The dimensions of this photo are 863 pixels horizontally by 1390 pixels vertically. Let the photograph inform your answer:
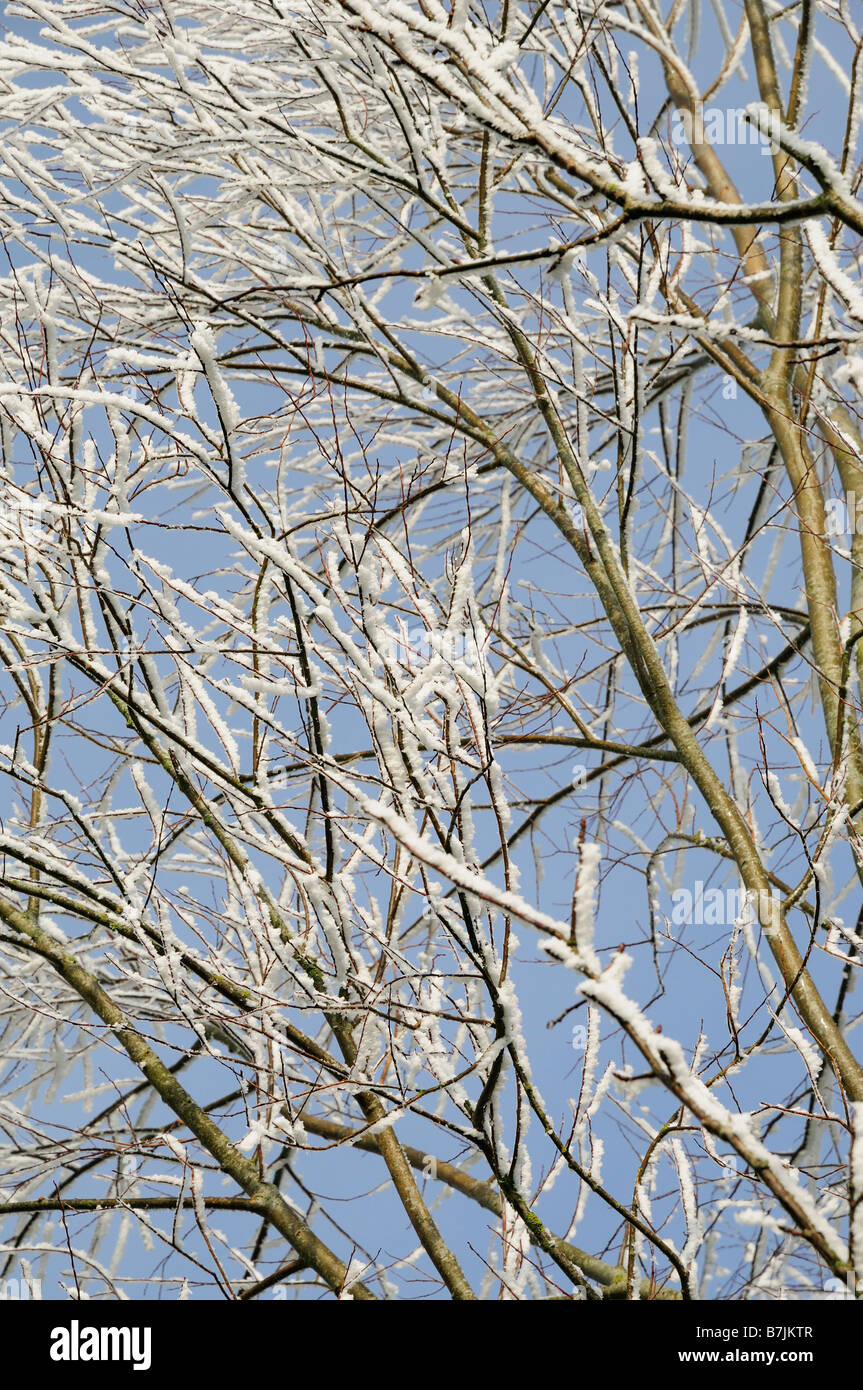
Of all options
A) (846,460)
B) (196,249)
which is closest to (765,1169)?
(846,460)

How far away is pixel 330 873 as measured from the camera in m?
2.68

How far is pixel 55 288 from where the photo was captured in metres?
4.21

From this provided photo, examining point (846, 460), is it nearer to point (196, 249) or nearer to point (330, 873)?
point (196, 249)

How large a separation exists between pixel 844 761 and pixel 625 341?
1.29 metres

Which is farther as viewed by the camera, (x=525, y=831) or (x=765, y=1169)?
(x=525, y=831)

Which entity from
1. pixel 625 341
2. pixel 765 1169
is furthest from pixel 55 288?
pixel 765 1169
